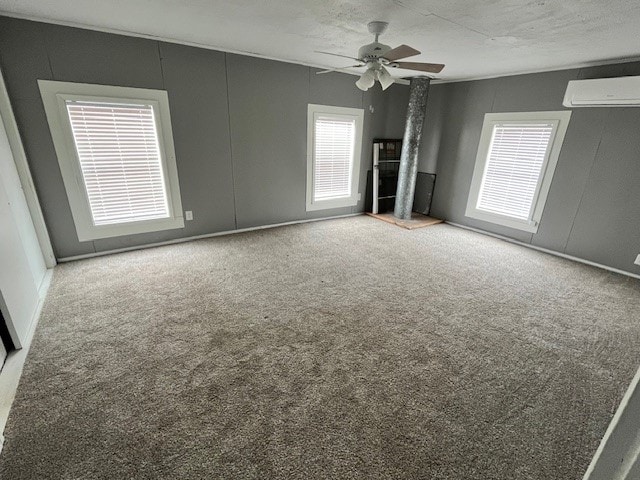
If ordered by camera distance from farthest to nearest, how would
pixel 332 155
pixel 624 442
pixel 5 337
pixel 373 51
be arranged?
pixel 332 155 → pixel 373 51 → pixel 5 337 → pixel 624 442

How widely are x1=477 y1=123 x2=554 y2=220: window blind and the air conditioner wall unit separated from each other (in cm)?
39

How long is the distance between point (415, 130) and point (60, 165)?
473cm

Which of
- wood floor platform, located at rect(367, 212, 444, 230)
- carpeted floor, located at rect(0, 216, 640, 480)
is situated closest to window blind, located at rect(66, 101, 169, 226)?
carpeted floor, located at rect(0, 216, 640, 480)

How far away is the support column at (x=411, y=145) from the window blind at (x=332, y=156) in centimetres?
90

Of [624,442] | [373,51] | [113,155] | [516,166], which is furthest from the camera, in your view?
[516,166]

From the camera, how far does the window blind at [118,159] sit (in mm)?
3074

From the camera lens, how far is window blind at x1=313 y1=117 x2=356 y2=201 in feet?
15.4

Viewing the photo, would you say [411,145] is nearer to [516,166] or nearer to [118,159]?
[516,166]

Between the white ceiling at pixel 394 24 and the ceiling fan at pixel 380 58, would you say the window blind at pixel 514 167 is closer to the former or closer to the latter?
the white ceiling at pixel 394 24

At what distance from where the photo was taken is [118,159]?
10.8ft

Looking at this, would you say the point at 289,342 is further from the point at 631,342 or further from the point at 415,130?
the point at 415,130

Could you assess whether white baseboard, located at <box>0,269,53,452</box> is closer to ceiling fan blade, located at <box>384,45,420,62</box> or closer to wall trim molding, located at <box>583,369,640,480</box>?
wall trim molding, located at <box>583,369,640,480</box>

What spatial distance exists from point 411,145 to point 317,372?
4150 millimetres

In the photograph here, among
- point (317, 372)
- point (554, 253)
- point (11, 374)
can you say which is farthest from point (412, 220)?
point (11, 374)
